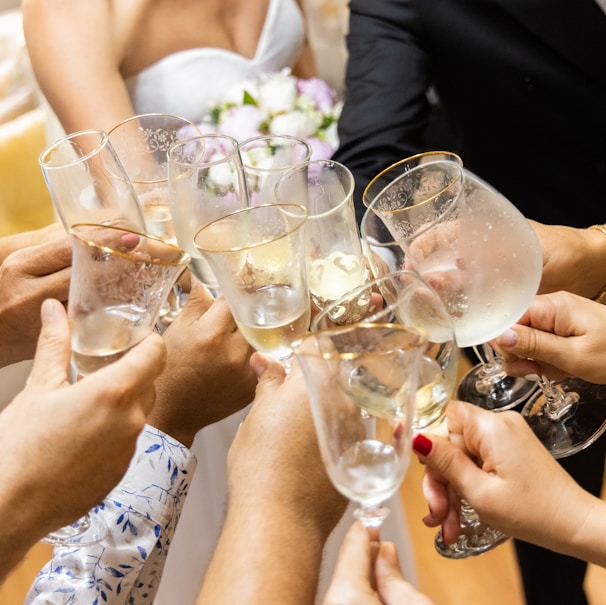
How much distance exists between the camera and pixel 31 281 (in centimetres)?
129

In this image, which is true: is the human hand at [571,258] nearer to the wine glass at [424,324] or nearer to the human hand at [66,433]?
the wine glass at [424,324]

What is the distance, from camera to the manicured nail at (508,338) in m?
1.12

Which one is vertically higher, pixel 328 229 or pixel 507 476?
pixel 328 229

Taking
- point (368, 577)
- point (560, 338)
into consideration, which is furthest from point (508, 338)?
point (368, 577)

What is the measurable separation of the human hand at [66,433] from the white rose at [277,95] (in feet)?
4.37

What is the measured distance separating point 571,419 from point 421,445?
52cm

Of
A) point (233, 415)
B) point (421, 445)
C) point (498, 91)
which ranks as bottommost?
point (233, 415)

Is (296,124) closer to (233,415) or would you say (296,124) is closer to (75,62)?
(75,62)

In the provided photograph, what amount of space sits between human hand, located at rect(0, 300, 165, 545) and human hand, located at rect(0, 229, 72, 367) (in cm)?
38

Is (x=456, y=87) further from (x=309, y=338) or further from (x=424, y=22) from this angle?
(x=309, y=338)

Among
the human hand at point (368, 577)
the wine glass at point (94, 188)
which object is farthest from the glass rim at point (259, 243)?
the human hand at point (368, 577)

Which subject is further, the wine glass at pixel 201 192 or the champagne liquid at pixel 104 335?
the wine glass at pixel 201 192

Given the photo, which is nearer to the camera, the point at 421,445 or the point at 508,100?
the point at 421,445

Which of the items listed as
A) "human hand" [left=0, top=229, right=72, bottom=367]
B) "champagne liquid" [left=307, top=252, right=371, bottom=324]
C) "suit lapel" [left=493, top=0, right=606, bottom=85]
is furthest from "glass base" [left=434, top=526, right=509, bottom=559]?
"suit lapel" [left=493, top=0, right=606, bottom=85]
